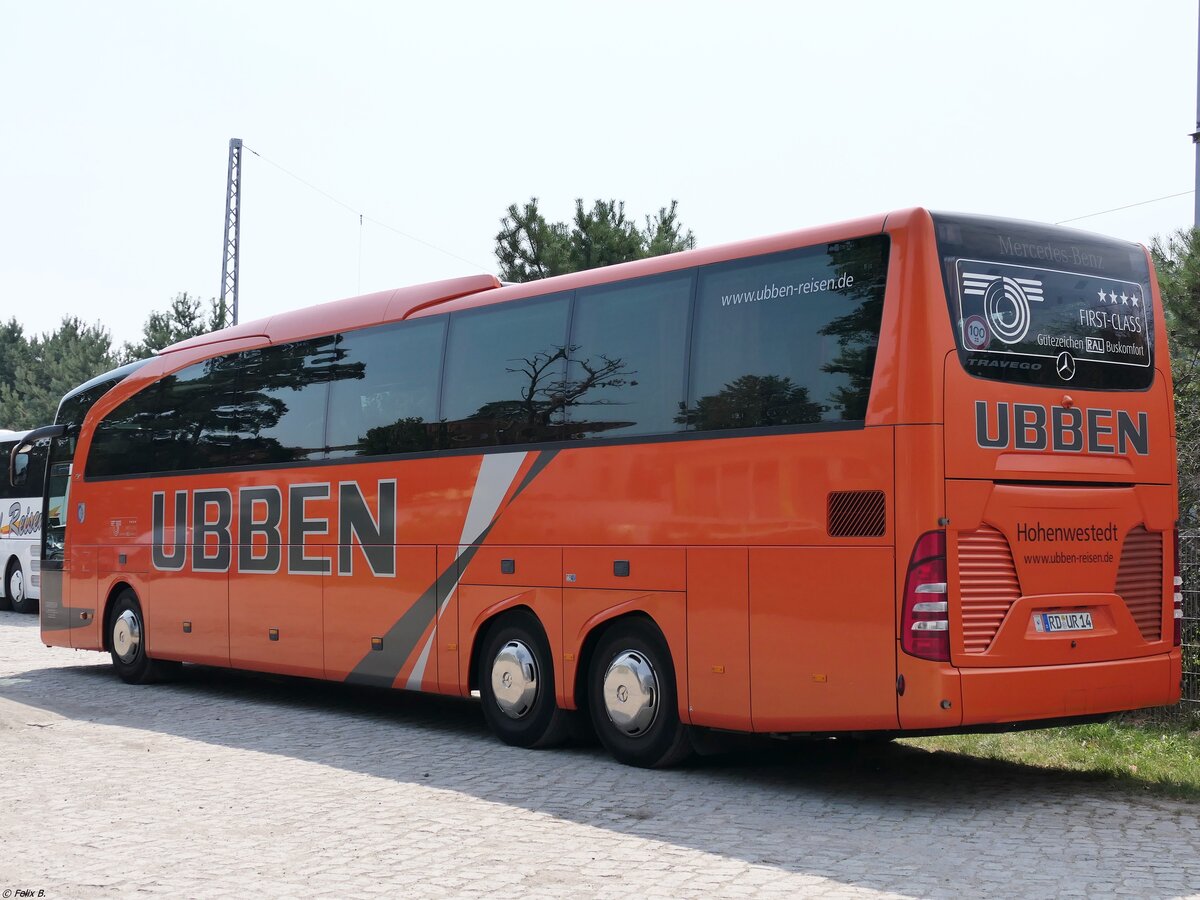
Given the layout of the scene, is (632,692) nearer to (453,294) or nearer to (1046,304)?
(1046,304)

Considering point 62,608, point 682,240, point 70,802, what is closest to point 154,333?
point 682,240

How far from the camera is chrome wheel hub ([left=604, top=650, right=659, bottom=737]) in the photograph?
10.8m

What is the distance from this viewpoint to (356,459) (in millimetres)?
14062

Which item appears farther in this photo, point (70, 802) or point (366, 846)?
point (70, 802)

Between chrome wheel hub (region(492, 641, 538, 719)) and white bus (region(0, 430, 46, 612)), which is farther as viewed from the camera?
white bus (region(0, 430, 46, 612))

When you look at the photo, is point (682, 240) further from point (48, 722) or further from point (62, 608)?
point (48, 722)

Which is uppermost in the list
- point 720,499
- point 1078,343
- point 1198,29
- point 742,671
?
point 1198,29

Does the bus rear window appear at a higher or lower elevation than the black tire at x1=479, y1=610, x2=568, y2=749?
higher

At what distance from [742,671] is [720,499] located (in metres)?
1.20

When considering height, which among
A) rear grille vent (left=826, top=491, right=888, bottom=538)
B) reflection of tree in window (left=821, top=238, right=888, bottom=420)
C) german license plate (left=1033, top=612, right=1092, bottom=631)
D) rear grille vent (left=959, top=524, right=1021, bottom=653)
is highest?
reflection of tree in window (left=821, top=238, right=888, bottom=420)

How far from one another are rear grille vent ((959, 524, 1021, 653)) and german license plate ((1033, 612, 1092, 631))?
25 cm

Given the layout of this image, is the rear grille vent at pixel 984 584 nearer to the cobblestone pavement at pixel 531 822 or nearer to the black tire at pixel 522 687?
the cobblestone pavement at pixel 531 822

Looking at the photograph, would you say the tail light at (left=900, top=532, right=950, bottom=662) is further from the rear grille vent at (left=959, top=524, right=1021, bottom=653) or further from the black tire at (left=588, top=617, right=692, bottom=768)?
the black tire at (left=588, top=617, right=692, bottom=768)

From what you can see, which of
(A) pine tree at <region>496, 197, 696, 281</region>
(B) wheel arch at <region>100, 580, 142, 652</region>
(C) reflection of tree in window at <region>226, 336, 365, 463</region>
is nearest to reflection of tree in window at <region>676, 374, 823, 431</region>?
(C) reflection of tree in window at <region>226, 336, 365, 463</region>
